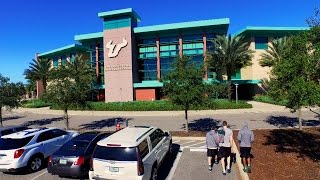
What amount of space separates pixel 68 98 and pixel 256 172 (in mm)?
14003

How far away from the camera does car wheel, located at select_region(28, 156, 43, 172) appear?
12.2 metres

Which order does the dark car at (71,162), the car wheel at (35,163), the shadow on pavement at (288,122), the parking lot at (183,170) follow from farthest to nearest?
1. the shadow on pavement at (288,122)
2. the car wheel at (35,163)
3. the parking lot at (183,170)
4. the dark car at (71,162)

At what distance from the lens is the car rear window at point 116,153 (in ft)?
29.5

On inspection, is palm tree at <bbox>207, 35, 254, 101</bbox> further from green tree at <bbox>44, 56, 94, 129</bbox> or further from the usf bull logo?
green tree at <bbox>44, 56, 94, 129</bbox>

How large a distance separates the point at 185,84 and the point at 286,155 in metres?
7.27

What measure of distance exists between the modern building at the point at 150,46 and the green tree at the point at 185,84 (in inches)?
1169

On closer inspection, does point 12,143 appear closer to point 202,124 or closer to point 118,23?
point 202,124

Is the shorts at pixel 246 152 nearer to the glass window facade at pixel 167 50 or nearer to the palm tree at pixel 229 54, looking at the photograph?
the palm tree at pixel 229 54

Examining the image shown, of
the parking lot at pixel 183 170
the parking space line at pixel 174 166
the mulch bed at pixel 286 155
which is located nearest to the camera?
the mulch bed at pixel 286 155

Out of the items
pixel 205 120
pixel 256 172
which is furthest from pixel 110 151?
pixel 205 120

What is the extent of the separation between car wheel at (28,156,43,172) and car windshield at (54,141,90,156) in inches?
76.3

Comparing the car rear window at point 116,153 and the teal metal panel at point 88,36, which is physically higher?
the teal metal panel at point 88,36

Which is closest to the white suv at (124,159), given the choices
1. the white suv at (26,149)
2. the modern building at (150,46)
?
Answer: the white suv at (26,149)

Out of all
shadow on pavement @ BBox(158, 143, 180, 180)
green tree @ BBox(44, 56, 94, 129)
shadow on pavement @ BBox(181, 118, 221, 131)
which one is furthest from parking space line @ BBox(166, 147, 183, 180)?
green tree @ BBox(44, 56, 94, 129)
